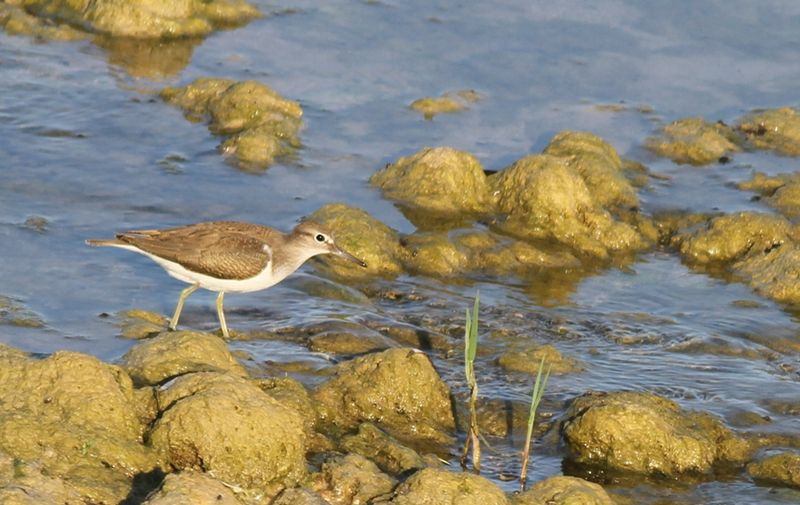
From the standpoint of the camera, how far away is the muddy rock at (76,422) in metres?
6.86

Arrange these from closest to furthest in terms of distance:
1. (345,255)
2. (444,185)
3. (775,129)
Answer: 1. (345,255)
2. (444,185)
3. (775,129)

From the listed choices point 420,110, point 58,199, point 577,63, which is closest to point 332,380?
point 58,199

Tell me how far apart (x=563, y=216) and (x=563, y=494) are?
17.9 feet

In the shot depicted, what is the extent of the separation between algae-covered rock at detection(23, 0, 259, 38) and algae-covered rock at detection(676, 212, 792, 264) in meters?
7.41

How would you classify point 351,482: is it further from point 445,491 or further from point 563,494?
point 563,494

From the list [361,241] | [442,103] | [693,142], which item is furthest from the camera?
[442,103]

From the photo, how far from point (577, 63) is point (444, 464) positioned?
9210mm

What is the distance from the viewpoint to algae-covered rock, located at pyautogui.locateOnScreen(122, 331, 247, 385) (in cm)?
802

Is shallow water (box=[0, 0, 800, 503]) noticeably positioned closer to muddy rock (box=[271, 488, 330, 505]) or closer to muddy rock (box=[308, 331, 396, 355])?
muddy rock (box=[308, 331, 396, 355])

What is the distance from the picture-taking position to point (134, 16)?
16.6 meters

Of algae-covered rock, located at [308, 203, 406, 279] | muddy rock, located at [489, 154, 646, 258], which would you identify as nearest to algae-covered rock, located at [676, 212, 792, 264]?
muddy rock, located at [489, 154, 646, 258]

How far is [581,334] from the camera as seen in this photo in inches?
423

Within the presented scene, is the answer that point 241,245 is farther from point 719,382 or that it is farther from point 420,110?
point 420,110

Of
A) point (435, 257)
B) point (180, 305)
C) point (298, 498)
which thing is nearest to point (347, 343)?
point (180, 305)
